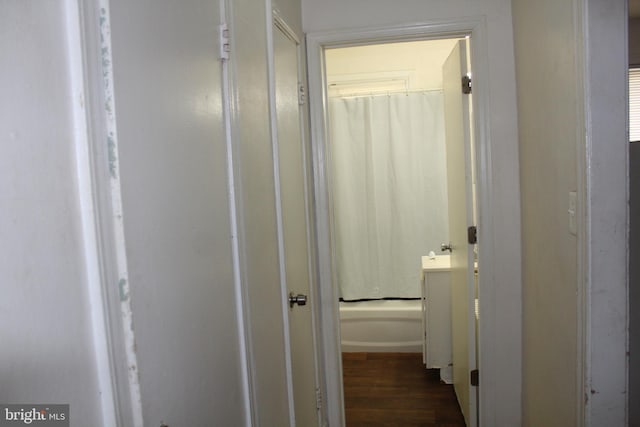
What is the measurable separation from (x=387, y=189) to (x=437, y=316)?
121cm

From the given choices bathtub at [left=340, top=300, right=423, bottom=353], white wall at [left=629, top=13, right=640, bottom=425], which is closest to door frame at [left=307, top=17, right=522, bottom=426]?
white wall at [left=629, top=13, right=640, bottom=425]

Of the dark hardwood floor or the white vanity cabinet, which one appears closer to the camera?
the dark hardwood floor

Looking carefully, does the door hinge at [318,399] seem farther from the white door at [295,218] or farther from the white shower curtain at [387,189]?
the white shower curtain at [387,189]

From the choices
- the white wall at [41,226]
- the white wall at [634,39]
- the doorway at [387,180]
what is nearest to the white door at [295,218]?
the white wall at [41,226]

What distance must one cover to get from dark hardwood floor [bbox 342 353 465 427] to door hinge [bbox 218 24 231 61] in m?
2.13

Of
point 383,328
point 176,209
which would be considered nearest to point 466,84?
point 176,209

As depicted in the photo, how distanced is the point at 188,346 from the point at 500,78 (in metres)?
1.82

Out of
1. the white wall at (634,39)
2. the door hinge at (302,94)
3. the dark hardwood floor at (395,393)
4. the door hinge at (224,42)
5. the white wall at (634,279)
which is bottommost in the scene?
the dark hardwood floor at (395,393)

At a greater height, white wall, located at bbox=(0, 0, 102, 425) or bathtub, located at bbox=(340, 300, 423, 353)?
white wall, located at bbox=(0, 0, 102, 425)

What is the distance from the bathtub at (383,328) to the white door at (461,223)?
727 millimetres

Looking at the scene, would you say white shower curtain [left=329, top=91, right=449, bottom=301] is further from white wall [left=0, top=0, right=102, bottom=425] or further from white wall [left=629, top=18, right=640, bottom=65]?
white wall [left=0, top=0, right=102, bottom=425]

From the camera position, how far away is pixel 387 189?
12.2 ft

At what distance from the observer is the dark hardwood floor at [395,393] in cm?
254

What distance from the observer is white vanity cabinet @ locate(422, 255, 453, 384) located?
288 centimetres
